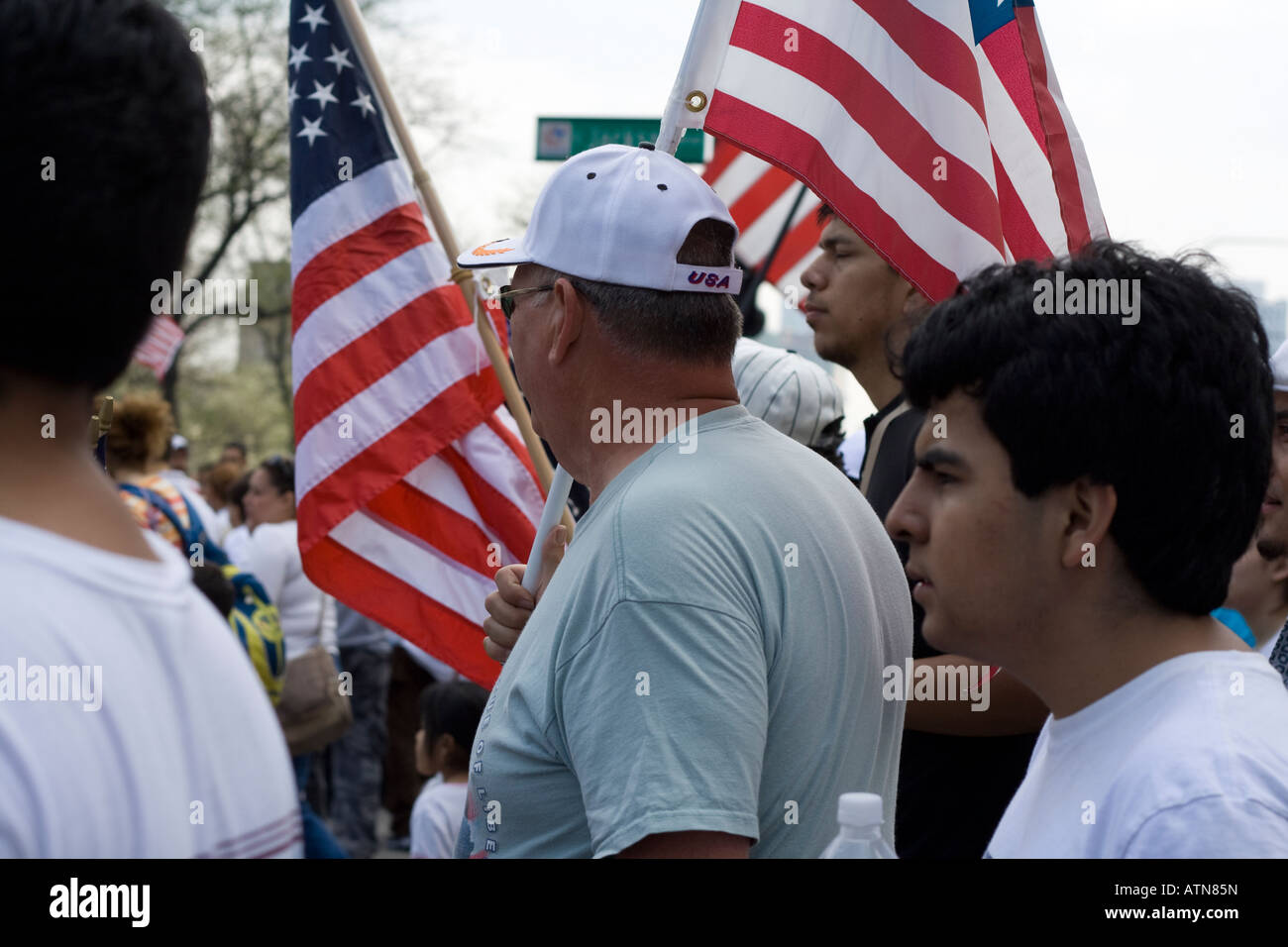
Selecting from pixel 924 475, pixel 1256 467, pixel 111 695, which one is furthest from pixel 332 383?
pixel 111 695

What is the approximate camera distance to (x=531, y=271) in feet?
7.84

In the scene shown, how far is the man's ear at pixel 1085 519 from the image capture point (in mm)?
1749

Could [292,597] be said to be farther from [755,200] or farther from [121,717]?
[121,717]

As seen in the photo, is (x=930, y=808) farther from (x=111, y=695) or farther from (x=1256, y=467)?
(x=111, y=695)

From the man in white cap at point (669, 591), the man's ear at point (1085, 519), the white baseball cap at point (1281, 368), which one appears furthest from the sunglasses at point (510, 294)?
the white baseball cap at point (1281, 368)

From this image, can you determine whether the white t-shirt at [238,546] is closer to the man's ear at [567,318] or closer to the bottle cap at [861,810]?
the man's ear at [567,318]

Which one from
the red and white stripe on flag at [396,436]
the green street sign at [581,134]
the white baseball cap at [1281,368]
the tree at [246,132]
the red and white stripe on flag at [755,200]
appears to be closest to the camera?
the white baseball cap at [1281,368]

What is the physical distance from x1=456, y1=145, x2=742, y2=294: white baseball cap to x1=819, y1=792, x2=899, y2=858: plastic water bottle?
3.51 feet

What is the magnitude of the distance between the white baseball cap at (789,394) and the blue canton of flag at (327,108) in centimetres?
142

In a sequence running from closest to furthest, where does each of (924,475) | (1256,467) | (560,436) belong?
(1256,467) < (924,475) < (560,436)

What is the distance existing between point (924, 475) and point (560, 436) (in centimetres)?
70

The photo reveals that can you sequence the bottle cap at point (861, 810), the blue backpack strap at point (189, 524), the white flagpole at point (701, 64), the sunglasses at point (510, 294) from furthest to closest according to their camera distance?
the blue backpack strap at point (189, 524), the white flagpole at point (701, 64), the sunglasses at point (510, 294), the bottle cap at point (861, 810)

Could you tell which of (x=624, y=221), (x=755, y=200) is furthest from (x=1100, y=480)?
(x=755, y=200)
